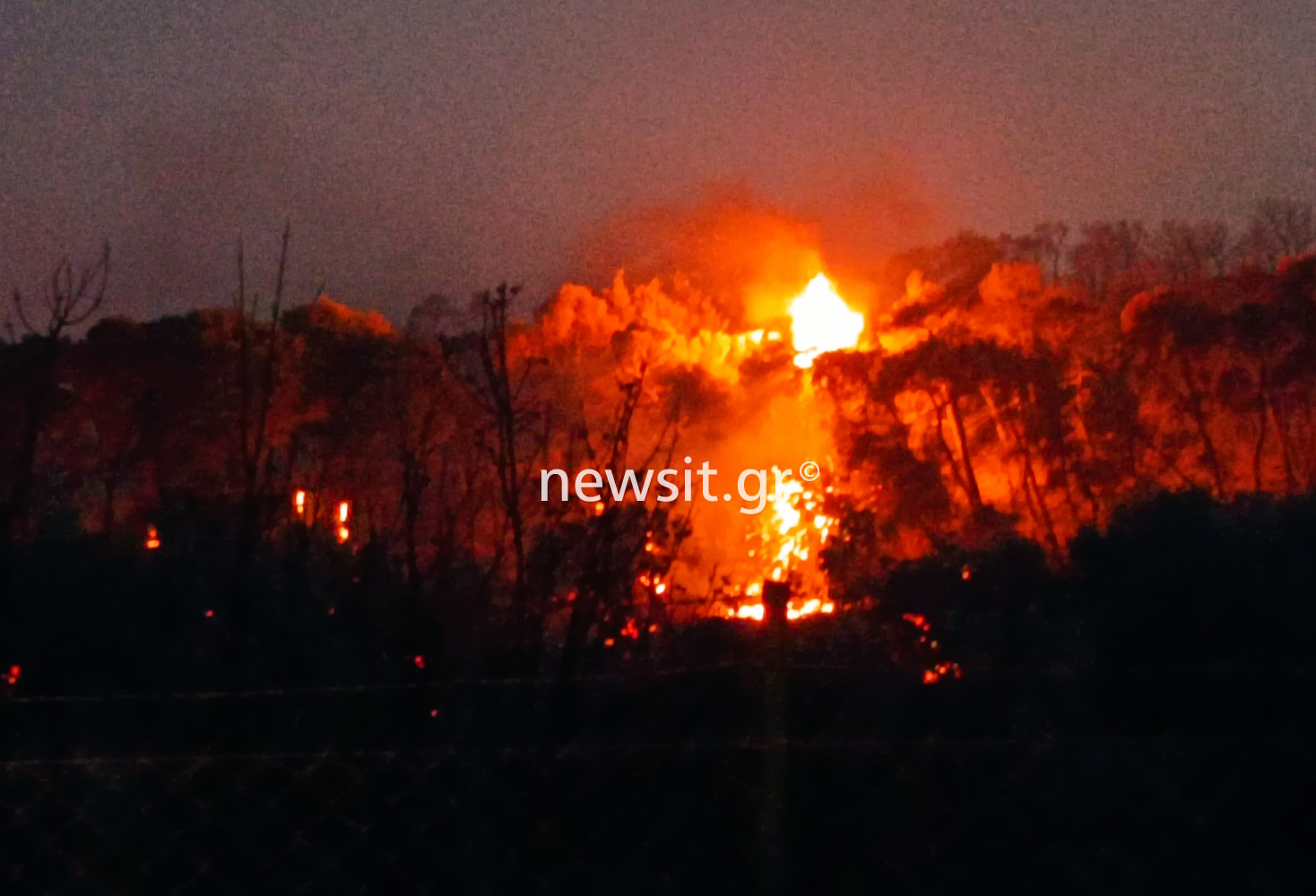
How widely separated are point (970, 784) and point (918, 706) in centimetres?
121

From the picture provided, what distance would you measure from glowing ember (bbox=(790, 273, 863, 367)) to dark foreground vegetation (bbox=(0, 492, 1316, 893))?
7.29 metres

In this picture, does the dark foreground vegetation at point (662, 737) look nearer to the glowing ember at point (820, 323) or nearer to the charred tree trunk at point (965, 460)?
the charred tree trunk at point (965, 460)

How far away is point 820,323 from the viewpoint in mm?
13133

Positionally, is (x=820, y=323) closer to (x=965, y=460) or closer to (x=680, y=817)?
(x=965, y=460)

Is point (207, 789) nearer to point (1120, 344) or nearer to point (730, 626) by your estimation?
point (730, 626)

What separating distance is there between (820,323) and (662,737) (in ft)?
34.8

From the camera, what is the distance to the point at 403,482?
4.48 meters

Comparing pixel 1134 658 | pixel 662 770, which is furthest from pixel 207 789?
A: pixel 1134 658

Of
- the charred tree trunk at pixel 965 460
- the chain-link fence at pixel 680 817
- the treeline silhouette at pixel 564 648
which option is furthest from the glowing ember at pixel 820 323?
the chain-link fence at pixel 680 817

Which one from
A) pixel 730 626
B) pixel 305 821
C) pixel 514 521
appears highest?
pixel 514 521

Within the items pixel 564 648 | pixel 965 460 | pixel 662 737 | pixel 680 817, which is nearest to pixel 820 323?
pixel 965 460

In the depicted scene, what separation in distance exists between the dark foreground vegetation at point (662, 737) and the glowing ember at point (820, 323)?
23.9ft

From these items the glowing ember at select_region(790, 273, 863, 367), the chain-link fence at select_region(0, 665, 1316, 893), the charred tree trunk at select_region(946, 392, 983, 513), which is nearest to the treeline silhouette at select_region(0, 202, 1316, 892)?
the chain-link fence at select_region(0, 665, 1316, 893)

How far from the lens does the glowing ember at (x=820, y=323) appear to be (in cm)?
1274
